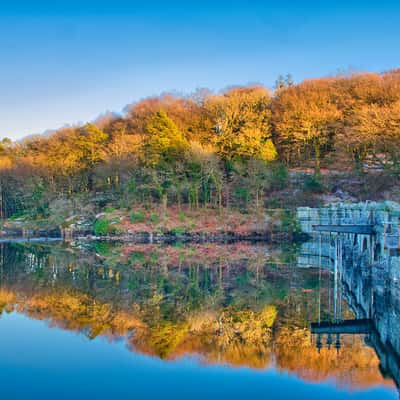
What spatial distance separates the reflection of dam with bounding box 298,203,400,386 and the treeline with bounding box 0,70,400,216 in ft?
51.4

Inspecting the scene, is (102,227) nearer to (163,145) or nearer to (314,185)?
(163,145)

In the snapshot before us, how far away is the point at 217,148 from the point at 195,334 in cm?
3565

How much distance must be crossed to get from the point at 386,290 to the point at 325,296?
7.44 feet

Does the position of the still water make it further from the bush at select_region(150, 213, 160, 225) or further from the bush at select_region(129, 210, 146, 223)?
the bush at select_region(129, 210, 146, 223)

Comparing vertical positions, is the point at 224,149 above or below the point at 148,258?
→ above

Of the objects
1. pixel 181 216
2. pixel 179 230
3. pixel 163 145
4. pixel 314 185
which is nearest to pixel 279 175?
pixel 314 185

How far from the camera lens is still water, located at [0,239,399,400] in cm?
1089

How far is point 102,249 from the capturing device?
115 ft

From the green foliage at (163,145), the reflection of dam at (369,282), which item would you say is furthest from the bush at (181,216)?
the reflection of dam at (369,282)

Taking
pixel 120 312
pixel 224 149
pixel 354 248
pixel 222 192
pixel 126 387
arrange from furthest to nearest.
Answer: pixel 224 149
pixel 222 192
pixel 354 248
pixel 120 312
pixel 126 387

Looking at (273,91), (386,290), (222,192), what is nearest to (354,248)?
(386,290)

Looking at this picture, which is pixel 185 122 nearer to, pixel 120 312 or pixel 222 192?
pixel 222 192

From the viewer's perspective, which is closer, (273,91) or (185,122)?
(185,122)

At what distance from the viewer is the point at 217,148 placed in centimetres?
4869
